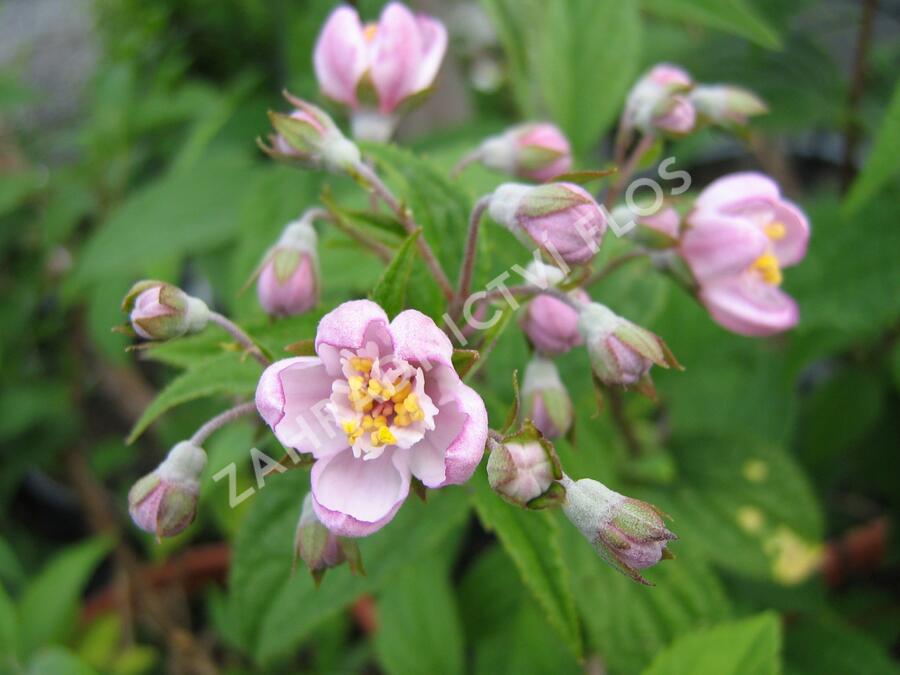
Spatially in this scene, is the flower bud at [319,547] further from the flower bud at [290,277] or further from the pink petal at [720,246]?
the pink petal at [720,246]

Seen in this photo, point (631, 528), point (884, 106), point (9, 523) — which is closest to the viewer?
point (631, 528)

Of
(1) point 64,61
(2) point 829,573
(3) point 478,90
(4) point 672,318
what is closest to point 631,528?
(4) point 672,318

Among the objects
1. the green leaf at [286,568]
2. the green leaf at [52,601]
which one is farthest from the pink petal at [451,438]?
the green leaf at [52,601]

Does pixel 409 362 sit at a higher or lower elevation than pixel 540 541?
higher

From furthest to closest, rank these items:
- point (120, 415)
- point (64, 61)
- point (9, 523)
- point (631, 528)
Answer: point (64, 61) → point (120, 415) → point (9, 523) → point (631, 528)

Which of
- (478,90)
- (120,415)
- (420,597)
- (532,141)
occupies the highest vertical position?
(532,141)

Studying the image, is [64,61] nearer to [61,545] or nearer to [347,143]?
[61,545]

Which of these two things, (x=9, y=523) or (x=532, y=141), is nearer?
(x=532, y=141)
